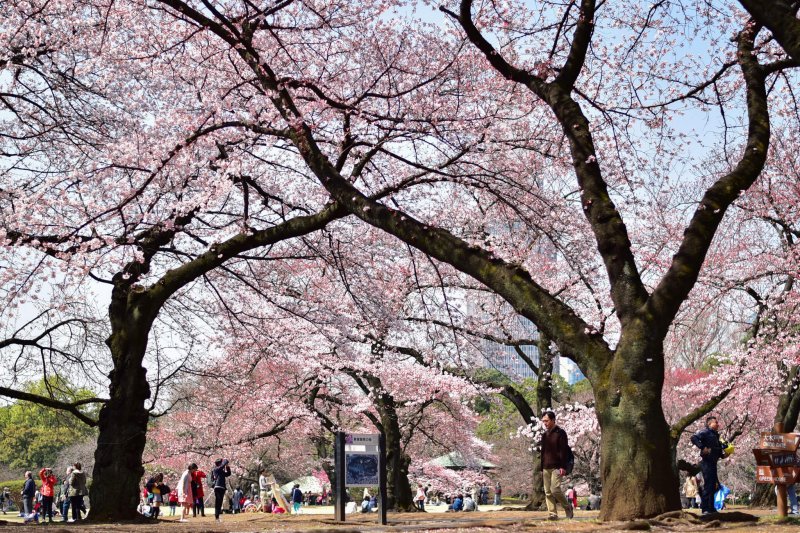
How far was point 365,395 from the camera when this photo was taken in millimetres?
23062

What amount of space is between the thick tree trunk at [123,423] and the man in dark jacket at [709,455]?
709 centimetres

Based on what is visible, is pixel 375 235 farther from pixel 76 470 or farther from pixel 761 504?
pixel 761 504

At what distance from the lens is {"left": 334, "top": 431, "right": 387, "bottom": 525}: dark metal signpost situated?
41.2 ft

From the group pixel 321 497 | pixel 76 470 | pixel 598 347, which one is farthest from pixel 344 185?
pixel 321 497

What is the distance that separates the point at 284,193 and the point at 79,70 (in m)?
3.72

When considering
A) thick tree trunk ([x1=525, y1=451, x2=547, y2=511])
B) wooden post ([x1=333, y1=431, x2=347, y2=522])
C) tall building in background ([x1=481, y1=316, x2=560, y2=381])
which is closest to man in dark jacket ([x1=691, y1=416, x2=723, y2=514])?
wooden post ([x1=333, y1=431, x2=347, y2=522])

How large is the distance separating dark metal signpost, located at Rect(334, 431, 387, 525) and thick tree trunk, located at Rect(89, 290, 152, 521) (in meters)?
2.79

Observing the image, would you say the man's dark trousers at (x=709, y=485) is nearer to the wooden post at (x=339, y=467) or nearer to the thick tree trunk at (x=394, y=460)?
the wooden post at (x=339, y=467)

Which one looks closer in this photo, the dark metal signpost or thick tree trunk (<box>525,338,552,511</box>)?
the dark metal signpost

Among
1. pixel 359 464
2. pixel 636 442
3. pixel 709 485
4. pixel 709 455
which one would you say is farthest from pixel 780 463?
pixel 359 464

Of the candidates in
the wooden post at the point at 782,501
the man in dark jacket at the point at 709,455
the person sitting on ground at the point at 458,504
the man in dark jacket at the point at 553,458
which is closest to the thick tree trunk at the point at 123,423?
the man in dark jacket at the point at 553,458

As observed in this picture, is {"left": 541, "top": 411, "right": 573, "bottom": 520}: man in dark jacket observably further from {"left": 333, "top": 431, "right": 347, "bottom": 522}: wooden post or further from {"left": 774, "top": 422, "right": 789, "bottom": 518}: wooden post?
{"left": 333, "top": 431, "right": 347, "bottom": 522}: wooden post

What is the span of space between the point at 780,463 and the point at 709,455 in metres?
1.20

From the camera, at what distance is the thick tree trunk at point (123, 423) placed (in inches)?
Result: 436
